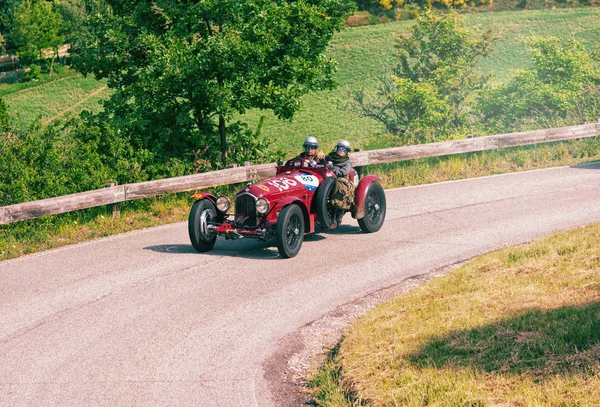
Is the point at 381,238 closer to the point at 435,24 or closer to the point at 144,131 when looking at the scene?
the point at 144,131

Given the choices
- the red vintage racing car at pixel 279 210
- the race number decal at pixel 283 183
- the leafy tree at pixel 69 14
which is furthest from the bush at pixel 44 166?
the leafy tree at pixel 69 14

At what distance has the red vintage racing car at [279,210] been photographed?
1177 centimetres

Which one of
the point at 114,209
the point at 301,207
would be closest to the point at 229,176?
the point at 114,209

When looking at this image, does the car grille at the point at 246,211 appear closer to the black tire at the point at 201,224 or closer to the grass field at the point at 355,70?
the black tire at the point at 201,224

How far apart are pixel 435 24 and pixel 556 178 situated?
9.28 metres

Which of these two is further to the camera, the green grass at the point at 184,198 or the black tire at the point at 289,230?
the green grass at the point at 184,198

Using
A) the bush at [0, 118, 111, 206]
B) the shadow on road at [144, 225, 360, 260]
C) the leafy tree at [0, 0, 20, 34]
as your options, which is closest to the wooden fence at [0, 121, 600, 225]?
the bush at [0, 118, 111, 206]

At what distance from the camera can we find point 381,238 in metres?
13.1

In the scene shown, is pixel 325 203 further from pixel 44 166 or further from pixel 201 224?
pixel 44 166

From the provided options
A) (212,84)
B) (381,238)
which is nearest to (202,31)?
(212,84)

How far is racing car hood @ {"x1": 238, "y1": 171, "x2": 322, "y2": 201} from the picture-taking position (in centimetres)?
1210

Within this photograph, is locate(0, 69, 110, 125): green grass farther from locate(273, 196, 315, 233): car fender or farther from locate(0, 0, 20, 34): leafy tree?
locate(273, 196, 315, 233): car fender

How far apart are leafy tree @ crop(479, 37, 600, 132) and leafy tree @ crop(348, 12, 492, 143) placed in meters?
1.10

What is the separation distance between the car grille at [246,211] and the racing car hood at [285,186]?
12 centimetres
